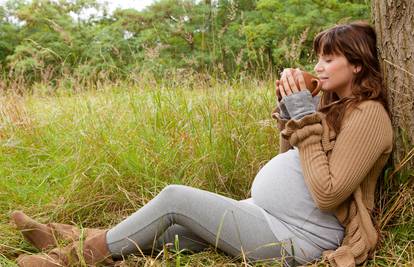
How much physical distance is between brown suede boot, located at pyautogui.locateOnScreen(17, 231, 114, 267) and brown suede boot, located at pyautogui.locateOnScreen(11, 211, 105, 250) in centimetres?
14

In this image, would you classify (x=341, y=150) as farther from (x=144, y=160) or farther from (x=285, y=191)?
(x=144, y=160)

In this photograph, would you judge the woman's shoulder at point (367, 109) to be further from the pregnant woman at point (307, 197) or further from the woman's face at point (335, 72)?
the woman's face at point (335, 72)

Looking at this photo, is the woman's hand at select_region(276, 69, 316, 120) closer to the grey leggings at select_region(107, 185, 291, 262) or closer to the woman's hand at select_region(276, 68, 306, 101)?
the woman's hand at select_region(276, 68, 306, 101)

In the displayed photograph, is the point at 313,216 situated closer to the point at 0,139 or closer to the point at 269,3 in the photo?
the point at 0,139

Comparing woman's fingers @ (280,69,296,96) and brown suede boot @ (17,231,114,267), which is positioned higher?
woman's fingers @ (280,69,296,96)

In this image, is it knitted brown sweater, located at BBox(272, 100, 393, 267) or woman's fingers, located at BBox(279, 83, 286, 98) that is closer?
knitted brown sweater, located at BBox(272, 100, 393, 267)

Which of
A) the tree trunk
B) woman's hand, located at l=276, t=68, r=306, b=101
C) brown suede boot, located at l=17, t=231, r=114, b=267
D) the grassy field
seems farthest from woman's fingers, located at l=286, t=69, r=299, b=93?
brown suede boot, located at l=17, t=231, r=114, b=267

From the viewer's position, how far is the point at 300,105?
2.06 meters

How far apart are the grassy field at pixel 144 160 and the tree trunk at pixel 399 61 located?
29 centimetres

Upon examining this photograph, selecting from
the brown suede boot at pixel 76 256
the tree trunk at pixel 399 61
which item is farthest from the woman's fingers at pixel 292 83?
the brown suede boot at pixel 76 256

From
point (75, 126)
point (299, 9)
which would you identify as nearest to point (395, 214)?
point (75, 126)

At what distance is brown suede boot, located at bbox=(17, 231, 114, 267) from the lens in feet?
6.96

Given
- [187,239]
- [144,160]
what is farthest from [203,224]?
[144,160]

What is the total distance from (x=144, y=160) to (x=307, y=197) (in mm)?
1162
